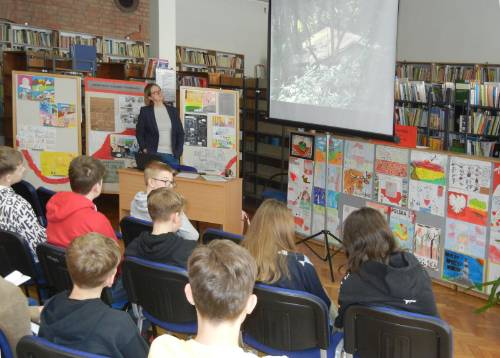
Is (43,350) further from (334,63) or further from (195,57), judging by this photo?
(195,57)

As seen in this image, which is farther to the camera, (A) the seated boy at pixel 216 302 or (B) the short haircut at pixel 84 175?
(B) the short haircut at pixel 84 175

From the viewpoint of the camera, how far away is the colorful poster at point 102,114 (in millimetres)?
6281

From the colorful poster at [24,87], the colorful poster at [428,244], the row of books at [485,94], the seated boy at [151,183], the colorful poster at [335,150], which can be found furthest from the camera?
the row of books at [485,94]

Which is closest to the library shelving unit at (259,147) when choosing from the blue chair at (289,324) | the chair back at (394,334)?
the blue chair at (289,324)

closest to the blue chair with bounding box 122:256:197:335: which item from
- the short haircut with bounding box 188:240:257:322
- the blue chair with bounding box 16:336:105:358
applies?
the blue chair with bounding box 16:336:105:358

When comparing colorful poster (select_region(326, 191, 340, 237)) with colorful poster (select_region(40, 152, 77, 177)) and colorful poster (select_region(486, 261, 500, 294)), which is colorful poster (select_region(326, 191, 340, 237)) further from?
colorful poster (select_region(40, 152, 77, 177))

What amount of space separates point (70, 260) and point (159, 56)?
5.98 m

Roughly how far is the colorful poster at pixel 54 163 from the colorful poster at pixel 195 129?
1252 mm

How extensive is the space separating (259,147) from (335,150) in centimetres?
228

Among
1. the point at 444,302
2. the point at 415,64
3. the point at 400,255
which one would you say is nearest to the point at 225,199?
the point at 444,302

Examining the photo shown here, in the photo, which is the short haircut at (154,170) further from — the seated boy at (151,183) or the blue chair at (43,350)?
the blue chair at (43,350)

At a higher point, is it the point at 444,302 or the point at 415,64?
the point at 415,64

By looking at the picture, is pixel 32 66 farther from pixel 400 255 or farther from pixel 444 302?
pixel 400 255

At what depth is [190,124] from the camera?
20.4 ft
